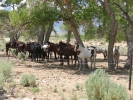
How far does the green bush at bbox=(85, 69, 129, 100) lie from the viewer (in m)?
7.31

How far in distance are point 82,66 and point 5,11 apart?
1625 cm

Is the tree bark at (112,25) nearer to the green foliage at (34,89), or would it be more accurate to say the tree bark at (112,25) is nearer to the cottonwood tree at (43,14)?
the cottonwood tree at (43,14)

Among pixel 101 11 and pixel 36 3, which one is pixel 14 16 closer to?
pixel 36 3

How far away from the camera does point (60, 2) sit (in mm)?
18250

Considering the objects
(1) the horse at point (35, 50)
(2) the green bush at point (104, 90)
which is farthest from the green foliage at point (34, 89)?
→ (1) the horse at point (35, 50)

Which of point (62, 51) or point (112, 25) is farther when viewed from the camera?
point (62, 51)

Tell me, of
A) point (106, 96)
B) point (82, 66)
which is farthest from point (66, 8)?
point (106, 96)

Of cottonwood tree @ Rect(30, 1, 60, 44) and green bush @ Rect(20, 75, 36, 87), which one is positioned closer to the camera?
green bush @ Rect(20, 75, 36, 87)

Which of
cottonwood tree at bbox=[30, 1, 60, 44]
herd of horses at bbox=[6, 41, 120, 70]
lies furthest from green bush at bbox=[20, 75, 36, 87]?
cottonwood tree at bbox=[30, 1, 60, 44]

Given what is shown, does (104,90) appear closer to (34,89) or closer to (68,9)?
(34,89)

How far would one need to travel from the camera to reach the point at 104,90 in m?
7.93

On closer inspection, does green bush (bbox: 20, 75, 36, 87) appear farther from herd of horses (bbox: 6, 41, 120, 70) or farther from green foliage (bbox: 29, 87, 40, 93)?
herd of horses (bbox: 6, 41, 120, 70)

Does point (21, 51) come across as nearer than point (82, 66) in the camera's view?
No

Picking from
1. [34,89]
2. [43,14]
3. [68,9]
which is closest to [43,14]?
[43,14]
